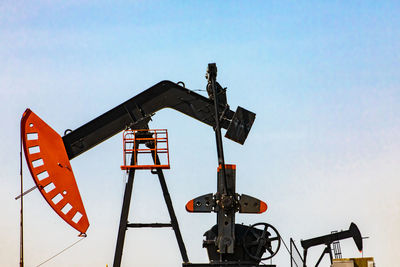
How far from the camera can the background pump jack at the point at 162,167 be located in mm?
15211

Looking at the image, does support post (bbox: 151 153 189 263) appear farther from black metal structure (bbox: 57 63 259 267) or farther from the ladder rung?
the ladder rung

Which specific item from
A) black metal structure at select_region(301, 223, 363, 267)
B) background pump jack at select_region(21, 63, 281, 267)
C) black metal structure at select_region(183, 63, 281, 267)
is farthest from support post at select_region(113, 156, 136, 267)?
black metal structure at select_region(301, 223, 363, 267)

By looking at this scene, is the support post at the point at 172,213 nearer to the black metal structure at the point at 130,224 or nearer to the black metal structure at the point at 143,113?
the black metal structure at the point at 130,224

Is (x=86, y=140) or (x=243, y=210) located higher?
(x=86, y=140)

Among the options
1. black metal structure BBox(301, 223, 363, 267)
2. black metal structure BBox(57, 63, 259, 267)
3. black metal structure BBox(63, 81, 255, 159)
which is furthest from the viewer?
black metal structure BBox(63, 81, 255, 159)

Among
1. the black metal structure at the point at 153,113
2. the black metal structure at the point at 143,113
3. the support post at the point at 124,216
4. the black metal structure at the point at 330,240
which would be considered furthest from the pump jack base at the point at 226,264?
the black metal structure at the point at 143,113

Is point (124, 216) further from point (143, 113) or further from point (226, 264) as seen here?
point (226, 264)

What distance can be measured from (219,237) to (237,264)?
2.30ft

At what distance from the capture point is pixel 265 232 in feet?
50.1

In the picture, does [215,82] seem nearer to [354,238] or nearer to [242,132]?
[242,132]

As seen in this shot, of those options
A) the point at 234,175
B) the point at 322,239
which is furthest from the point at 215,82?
the point at 322,239

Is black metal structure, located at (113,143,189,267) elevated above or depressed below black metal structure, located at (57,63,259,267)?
below

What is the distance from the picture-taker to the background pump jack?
15211mm

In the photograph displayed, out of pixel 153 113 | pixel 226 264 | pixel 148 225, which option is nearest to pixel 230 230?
pixel 226 264
